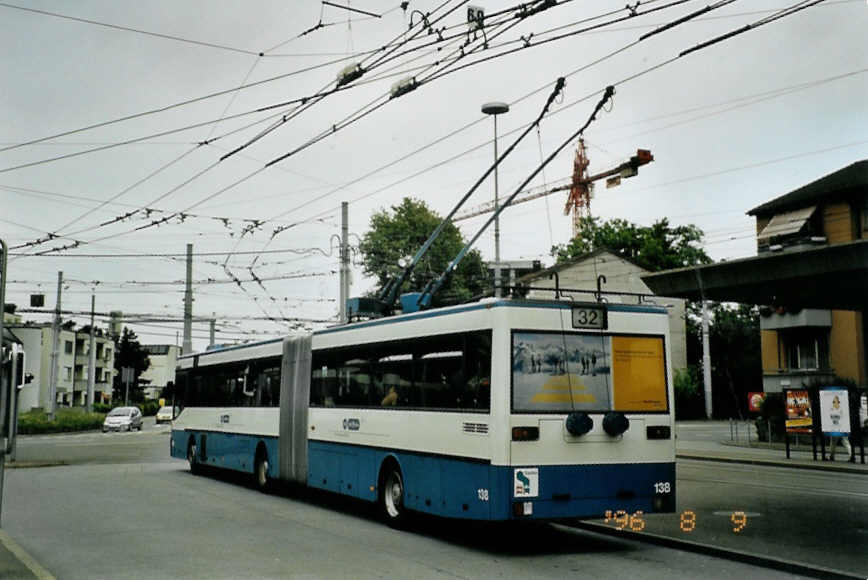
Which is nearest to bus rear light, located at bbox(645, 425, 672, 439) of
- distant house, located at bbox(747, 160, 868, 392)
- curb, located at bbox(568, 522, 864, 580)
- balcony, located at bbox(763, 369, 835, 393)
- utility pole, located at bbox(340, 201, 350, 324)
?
curb, located at bbox(568, 522, 864, 580)

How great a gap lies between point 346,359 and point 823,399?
16.0 m

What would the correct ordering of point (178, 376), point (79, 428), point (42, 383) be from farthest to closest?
point (42, 383) → point (79, 428) → point (178, 376)

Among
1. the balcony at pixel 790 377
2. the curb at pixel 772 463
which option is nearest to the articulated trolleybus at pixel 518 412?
the curb at pixel 772 463

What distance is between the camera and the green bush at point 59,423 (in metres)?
51.2

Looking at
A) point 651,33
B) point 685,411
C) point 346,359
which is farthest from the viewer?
point 685,411

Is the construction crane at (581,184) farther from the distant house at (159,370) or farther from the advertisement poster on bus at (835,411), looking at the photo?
the distant house at (159,370)

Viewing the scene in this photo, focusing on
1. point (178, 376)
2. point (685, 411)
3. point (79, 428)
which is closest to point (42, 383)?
point (79, 428)

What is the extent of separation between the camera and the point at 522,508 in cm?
1103

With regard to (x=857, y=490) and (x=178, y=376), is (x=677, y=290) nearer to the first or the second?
(x=857, y=490)

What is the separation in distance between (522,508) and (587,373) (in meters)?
1.85

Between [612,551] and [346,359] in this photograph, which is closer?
[612,551]

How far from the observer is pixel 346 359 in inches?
621

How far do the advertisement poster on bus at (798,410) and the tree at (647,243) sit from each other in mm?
40010

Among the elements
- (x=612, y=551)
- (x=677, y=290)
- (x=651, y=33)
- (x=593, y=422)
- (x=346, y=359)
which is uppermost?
(x=651, y=33)
